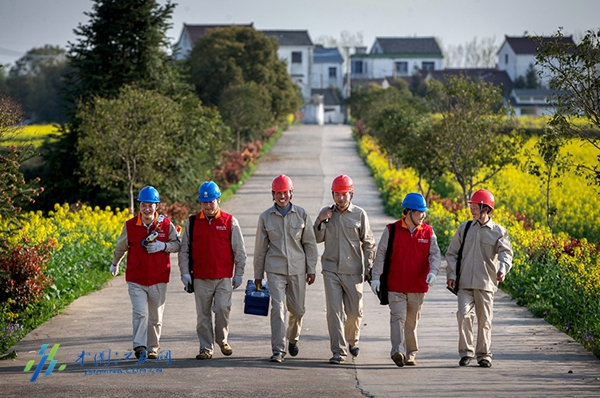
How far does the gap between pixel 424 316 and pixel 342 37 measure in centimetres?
13384

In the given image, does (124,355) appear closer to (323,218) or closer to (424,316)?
(323,218)

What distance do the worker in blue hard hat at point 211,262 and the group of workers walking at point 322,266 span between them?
11 mm

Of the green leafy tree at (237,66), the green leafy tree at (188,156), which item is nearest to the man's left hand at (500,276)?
the green leafy tree at (188,156)

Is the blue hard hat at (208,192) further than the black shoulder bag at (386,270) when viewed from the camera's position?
Yes

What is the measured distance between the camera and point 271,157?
1928 inches

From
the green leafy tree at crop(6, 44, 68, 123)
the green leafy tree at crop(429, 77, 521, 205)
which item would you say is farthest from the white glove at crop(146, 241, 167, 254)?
the green leafy tree at crop(6, 44, 68, 123)

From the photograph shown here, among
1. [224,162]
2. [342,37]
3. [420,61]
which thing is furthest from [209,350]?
[342,37]

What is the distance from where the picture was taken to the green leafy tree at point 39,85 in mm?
76188

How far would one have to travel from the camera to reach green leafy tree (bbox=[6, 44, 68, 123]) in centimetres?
7619

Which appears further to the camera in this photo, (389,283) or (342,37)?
(342,37)

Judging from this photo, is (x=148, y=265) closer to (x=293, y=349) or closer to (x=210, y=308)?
(x=210, y=308)

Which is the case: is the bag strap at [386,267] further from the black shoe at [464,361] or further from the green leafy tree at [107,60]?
the green leafy tree at [107,60]

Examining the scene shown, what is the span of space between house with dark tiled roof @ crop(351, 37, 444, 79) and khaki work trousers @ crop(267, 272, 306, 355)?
101 metres

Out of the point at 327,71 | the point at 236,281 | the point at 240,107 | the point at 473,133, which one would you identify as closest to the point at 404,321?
the point at 236,281
